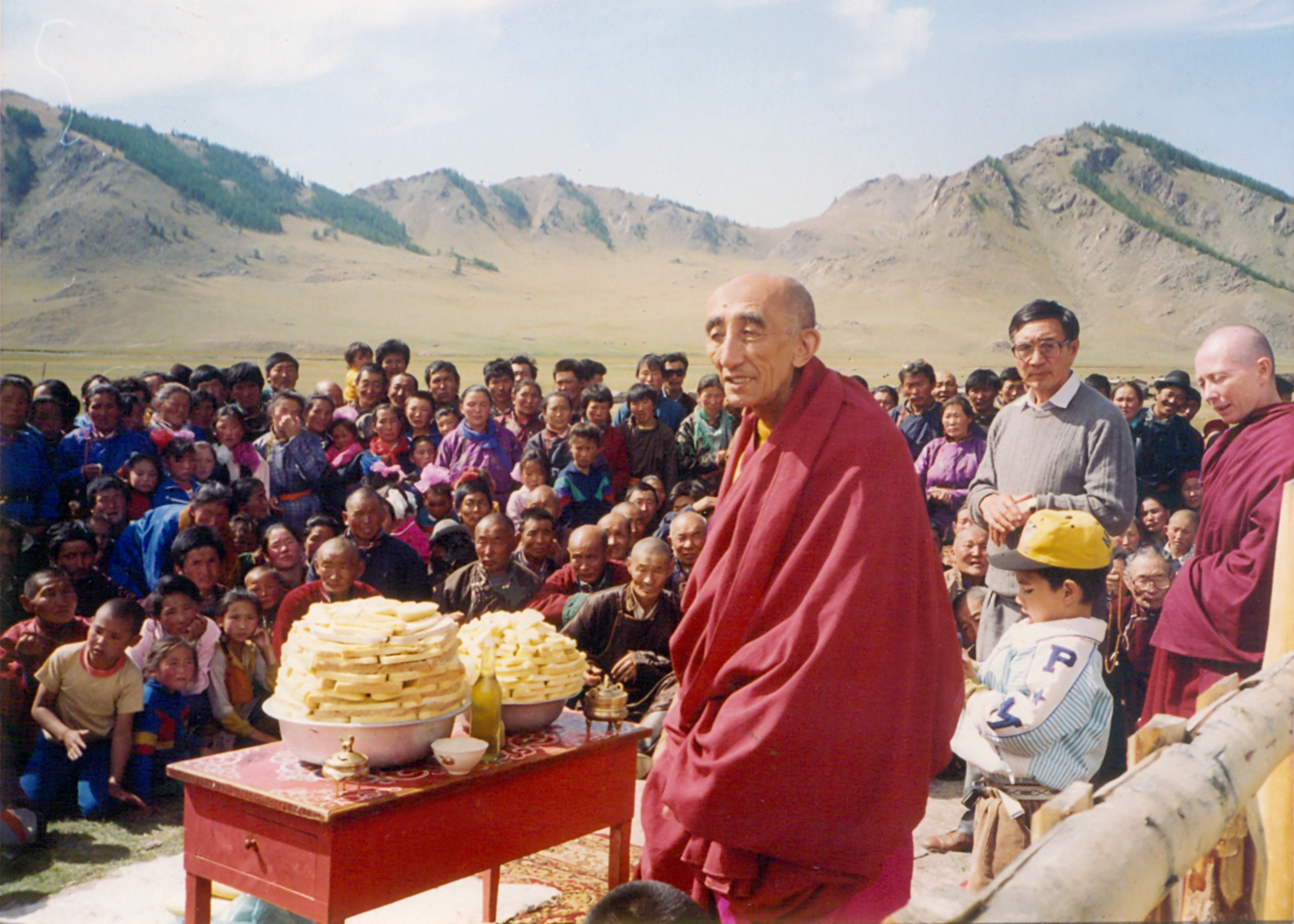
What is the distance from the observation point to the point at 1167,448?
7320 millimetres

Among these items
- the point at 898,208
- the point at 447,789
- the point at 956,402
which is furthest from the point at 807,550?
the point at 898,208

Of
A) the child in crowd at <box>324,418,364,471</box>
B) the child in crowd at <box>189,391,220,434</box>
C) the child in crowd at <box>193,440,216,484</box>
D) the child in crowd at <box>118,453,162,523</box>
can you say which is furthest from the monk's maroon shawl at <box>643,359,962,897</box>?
the child in crowd at <box>189,391,220,434</box>

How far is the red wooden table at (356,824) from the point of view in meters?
2.54

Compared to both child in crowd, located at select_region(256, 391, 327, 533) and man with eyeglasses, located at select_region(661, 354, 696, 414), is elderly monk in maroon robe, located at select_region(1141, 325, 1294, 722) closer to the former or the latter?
child in crowd, located at select_region(256, 391, 327, 533)

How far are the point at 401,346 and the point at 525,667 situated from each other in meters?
6.41

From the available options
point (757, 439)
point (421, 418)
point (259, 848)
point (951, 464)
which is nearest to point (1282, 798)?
point (757, 439)

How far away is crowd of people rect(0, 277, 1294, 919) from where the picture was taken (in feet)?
7.78

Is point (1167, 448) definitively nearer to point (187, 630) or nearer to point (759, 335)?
point (759, 335)

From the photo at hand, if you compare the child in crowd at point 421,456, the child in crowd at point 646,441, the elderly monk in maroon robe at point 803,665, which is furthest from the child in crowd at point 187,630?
the elderly monk in maroon robe at point 803,665

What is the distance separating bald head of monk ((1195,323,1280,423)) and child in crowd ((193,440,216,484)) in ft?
18.6

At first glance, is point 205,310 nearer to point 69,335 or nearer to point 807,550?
point 69,335

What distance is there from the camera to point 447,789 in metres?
2.76

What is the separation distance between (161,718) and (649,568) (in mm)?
2383

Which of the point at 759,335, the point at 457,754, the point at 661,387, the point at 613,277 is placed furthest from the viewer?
the point at 613,277
